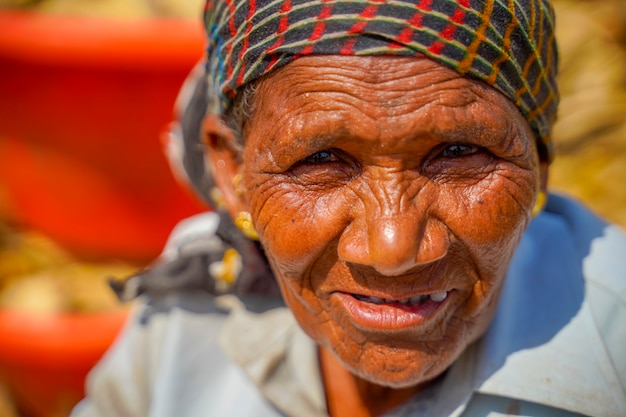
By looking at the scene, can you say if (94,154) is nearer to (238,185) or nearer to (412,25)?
(238,185)

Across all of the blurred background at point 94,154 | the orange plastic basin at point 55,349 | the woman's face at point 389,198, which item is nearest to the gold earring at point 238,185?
the woman's face at point 389,198

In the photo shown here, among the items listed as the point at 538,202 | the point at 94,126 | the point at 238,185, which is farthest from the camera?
the point at 94,126

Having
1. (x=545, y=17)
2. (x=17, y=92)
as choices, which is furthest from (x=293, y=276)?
(x=17, y=92)

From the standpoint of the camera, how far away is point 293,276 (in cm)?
153

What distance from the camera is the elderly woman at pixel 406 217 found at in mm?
1305

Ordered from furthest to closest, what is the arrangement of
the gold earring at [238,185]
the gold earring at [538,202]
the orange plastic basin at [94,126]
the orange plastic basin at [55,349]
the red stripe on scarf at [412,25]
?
the orange plastic basin at [55,349] → the orange plastic basin at [94,126] → the gold earring at [238,185] → the gold earring at [538,202] → the red stripe on scarf at [412,25]

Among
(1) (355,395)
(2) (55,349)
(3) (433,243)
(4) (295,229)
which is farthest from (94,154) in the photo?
(3) (433,243)

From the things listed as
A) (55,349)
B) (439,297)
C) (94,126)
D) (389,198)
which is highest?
(389,198)

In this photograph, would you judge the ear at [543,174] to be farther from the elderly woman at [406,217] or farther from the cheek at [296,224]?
the cheek at [296,224]

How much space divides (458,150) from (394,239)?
0.75 feet

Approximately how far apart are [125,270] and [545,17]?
8.19ft

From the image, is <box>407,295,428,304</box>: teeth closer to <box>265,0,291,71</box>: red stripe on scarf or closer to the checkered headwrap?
the checkered headwrap

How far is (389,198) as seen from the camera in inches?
52.6

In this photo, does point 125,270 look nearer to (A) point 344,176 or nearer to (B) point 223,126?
(B) point 223,126
